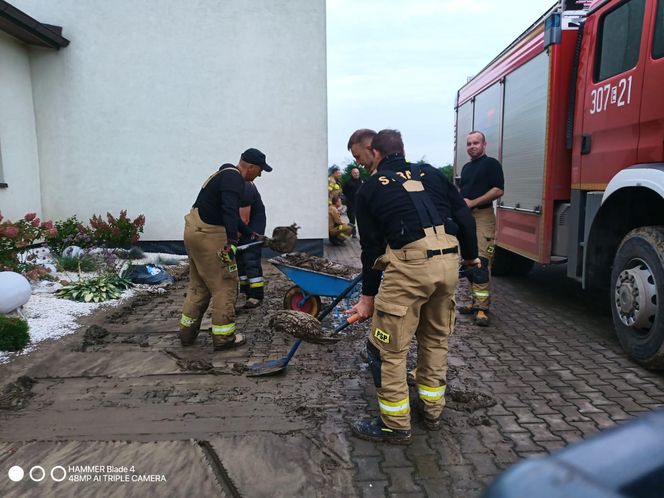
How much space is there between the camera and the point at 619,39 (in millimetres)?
4328

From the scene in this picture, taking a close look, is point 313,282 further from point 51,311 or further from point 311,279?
point 51,311

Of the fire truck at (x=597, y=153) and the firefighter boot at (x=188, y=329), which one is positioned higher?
the fire truck at (x=597, y=153)

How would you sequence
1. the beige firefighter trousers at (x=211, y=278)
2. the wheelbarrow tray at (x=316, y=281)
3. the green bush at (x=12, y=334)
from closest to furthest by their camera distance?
the green bush at (x=12, y=334)
the beige firefighter trousers at (x=211, y=278)
the wheelbarrow tray at (x=316, y=281)

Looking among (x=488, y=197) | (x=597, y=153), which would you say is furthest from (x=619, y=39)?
(x=488, y=197)

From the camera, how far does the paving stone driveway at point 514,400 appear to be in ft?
8.86

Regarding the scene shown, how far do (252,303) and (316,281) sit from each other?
131cm

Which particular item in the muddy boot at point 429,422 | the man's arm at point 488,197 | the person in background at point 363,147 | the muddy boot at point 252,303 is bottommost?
the muddy boot at point 252,303

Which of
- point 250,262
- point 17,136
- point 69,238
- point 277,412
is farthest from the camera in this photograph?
point 17,136

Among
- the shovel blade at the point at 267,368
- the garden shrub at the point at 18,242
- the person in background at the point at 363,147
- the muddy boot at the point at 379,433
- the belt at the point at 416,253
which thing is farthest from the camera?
the garden shrub at the point at 18,242

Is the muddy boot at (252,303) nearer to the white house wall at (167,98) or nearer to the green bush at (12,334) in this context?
Result: the green bush at (12,334)

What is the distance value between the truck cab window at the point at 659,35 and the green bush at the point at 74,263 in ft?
22.9

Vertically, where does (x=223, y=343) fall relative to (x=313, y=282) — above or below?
below

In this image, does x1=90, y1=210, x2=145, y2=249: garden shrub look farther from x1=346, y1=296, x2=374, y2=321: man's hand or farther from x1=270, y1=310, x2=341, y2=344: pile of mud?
x1=346, y1=296, x2=374, y2=321: man's hand

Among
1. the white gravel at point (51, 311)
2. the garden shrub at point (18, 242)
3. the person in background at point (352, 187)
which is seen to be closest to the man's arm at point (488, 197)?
the white gravel at point (51, 311)
